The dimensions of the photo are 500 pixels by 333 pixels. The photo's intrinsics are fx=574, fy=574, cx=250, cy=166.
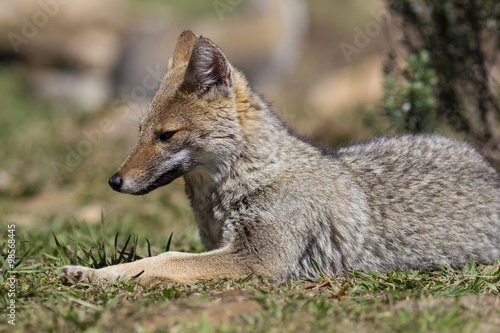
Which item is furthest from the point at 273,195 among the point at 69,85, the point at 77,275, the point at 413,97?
the point at 69,85

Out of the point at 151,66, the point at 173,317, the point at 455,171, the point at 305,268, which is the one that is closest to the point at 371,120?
the point at 455,171

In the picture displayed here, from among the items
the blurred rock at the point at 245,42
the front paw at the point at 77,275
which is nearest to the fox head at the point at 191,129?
the front paw at the point at 77,275

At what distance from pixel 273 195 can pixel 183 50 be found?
1708 mm

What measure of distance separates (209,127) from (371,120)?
3.52 meters

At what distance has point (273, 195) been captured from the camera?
183 inches

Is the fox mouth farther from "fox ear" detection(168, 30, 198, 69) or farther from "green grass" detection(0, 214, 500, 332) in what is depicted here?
"fox ear" detection(168, 30, 198, 69)

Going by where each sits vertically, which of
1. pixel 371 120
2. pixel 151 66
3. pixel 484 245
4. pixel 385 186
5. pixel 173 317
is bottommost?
pixel 484 245

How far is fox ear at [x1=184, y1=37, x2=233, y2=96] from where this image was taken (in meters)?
4.56

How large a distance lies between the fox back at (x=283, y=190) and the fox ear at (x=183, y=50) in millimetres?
208

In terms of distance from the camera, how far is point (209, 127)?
4.64 meters

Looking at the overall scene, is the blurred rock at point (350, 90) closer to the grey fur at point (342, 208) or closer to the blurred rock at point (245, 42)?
the blurred rock at point (245, 42)

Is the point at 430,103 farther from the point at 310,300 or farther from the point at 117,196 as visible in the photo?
the point at 117,196

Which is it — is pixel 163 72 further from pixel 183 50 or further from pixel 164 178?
pixel 164 178

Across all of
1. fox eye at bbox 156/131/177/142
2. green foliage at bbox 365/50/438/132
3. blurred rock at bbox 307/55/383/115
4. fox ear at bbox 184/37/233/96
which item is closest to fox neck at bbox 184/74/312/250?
fox ear at bbox 184/37/233/96
